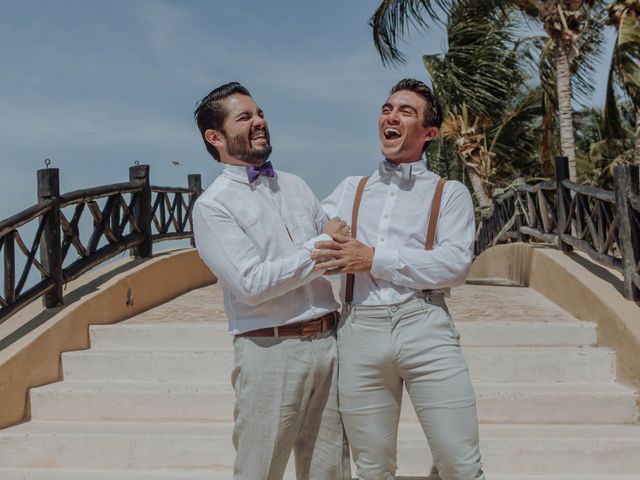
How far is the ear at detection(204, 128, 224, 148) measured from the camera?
2689mm

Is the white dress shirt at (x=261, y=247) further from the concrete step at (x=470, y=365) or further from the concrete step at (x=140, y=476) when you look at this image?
the concrete step at (x=470, y=365)

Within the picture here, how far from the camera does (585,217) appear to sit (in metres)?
7.08

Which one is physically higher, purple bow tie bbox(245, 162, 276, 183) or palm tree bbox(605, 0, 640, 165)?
palm tree bbox(605, 0, 640, 165)

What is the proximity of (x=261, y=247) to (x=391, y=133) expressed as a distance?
27.9 inches

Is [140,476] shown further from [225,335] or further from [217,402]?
[225,335]

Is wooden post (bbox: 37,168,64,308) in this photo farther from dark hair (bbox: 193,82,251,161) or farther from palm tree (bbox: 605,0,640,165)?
palm tree (bbox: 605,0,640,165)

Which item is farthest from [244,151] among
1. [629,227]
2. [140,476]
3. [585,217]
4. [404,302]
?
[585,217]

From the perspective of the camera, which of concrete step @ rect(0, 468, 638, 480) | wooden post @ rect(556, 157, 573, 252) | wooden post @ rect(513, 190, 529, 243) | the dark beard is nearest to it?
the dark beard

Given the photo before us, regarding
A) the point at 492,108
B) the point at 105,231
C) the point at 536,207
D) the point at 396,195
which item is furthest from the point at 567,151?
the point at 396,195

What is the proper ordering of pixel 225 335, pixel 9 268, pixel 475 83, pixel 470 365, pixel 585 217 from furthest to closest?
pixel 475 83
pixel 585 217
pixel 225 335
pixel 9 268
pixel 470 365

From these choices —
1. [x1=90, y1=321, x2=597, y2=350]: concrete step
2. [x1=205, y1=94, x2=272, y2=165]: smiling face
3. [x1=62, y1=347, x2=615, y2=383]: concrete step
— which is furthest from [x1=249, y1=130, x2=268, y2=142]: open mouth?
[x1=90, y1=321, x2=597, y2=350]: concrete step

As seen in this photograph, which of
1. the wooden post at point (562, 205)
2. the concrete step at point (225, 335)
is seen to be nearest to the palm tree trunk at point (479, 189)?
the wooden post at point (562, 205)

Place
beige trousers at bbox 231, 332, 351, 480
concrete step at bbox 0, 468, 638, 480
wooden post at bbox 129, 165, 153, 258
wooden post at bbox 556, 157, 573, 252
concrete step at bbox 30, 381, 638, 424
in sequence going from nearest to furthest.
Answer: beige trousers at bbox 231, 332, 351, 480
concrete step at bbox 0, 468, 638, 480
concrete step at bbox 30, 381, 638, 424
wooden post at bbox 556, 157, 573, 252
wooden post at bbox 129, 165, 153, 258

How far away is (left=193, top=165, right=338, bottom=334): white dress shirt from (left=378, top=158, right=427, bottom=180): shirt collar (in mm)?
336
